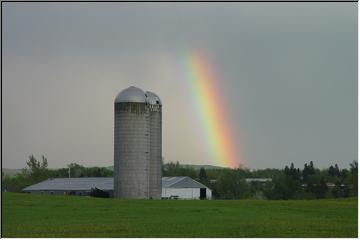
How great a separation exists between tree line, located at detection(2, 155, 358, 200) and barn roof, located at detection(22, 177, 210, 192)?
425 inches

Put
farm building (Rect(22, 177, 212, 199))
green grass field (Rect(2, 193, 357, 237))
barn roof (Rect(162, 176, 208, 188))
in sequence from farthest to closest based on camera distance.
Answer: barn roof (Rect(162, 176, 208, 188))
farm building (Rect(22, 177, 212, 199))
green grass field (Rect(2, 193, 357, 237))

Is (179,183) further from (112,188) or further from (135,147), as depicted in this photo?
(135,147)

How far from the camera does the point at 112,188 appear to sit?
227ft

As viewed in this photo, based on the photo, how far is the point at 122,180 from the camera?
2287 inches

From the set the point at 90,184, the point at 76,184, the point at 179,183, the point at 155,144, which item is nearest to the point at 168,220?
the point at 155,144

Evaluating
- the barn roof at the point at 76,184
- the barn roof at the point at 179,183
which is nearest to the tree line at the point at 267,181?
the barn roof at the point at 76,184

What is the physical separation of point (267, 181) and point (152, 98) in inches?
2060

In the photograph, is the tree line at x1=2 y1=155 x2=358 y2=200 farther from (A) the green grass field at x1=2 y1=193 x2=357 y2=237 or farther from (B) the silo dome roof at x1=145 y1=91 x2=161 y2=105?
(A) the green grass field at x1=2 y1=193 x2=357 y2=237

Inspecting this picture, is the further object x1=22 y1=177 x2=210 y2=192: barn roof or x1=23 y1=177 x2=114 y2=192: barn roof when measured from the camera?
x1=23 y1=177 x2=114 y2=192: barn roof

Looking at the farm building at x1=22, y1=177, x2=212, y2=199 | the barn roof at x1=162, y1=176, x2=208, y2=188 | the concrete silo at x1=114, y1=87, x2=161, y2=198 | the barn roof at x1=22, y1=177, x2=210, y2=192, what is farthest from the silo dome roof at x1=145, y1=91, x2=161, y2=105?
the barn roof at x1=162, y1=176, x2=208, y2=188

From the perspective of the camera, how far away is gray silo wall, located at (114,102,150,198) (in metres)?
57.2

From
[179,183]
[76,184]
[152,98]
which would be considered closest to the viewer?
[152,98]

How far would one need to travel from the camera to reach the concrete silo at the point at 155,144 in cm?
5897

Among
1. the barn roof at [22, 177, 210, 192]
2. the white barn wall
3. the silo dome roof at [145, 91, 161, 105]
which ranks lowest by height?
the white barn wall
